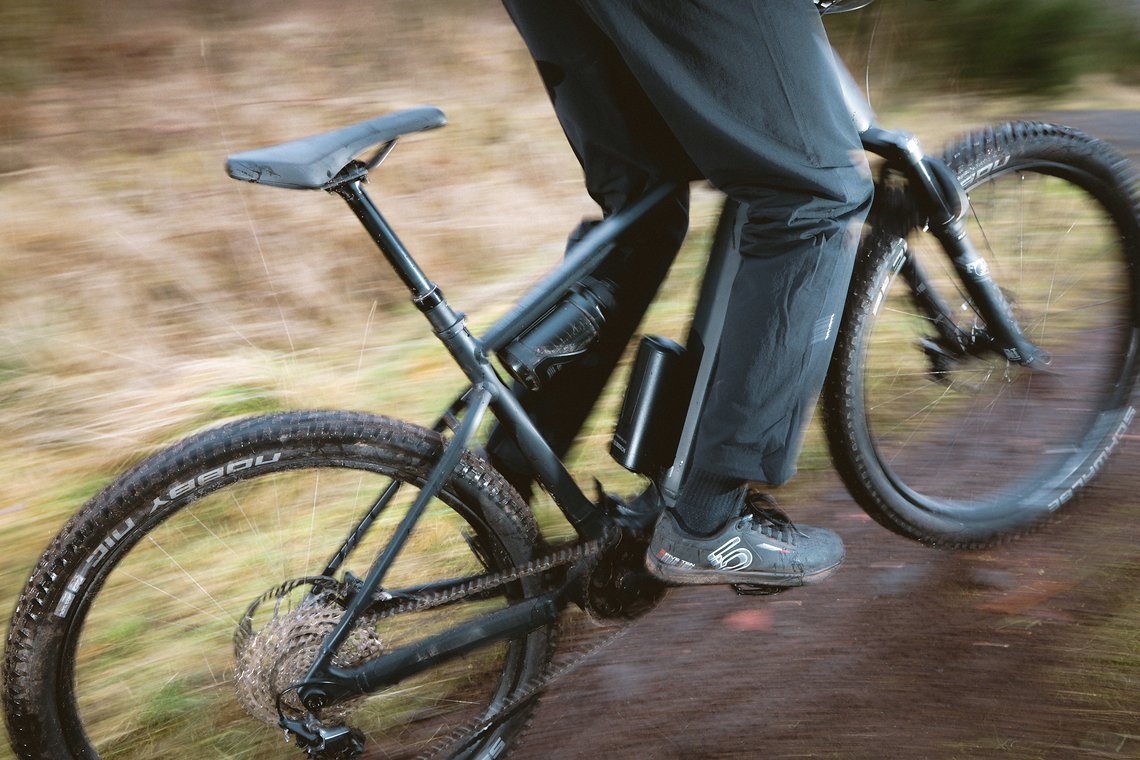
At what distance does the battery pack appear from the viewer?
2111 millimetres

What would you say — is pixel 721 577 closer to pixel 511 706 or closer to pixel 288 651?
pixel 511 706

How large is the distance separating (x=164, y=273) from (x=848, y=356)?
2856mm

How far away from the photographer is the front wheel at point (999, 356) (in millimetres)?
2320

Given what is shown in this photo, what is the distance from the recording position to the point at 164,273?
379 centimetres

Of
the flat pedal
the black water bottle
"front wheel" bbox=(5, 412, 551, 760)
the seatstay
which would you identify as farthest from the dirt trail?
the seatstay

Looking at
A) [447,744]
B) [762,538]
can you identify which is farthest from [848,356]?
[447,744]

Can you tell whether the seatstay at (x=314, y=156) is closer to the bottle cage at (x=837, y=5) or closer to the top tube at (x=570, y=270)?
the top tube at (x=570, y=270)

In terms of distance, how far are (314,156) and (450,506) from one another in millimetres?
788

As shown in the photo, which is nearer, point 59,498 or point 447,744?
point 447,744

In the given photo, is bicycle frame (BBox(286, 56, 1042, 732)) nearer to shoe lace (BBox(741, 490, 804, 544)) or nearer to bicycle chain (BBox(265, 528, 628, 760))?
bicycle chain (BBox(265, 528, 628, 760))

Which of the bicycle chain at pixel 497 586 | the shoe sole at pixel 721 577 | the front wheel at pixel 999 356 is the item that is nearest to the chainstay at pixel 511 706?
the bicycle chain at pixel 497 586

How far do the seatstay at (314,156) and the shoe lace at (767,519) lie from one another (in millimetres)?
1187

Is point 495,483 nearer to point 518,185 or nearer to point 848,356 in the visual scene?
point 848,356

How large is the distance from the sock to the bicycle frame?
7 centimetres
